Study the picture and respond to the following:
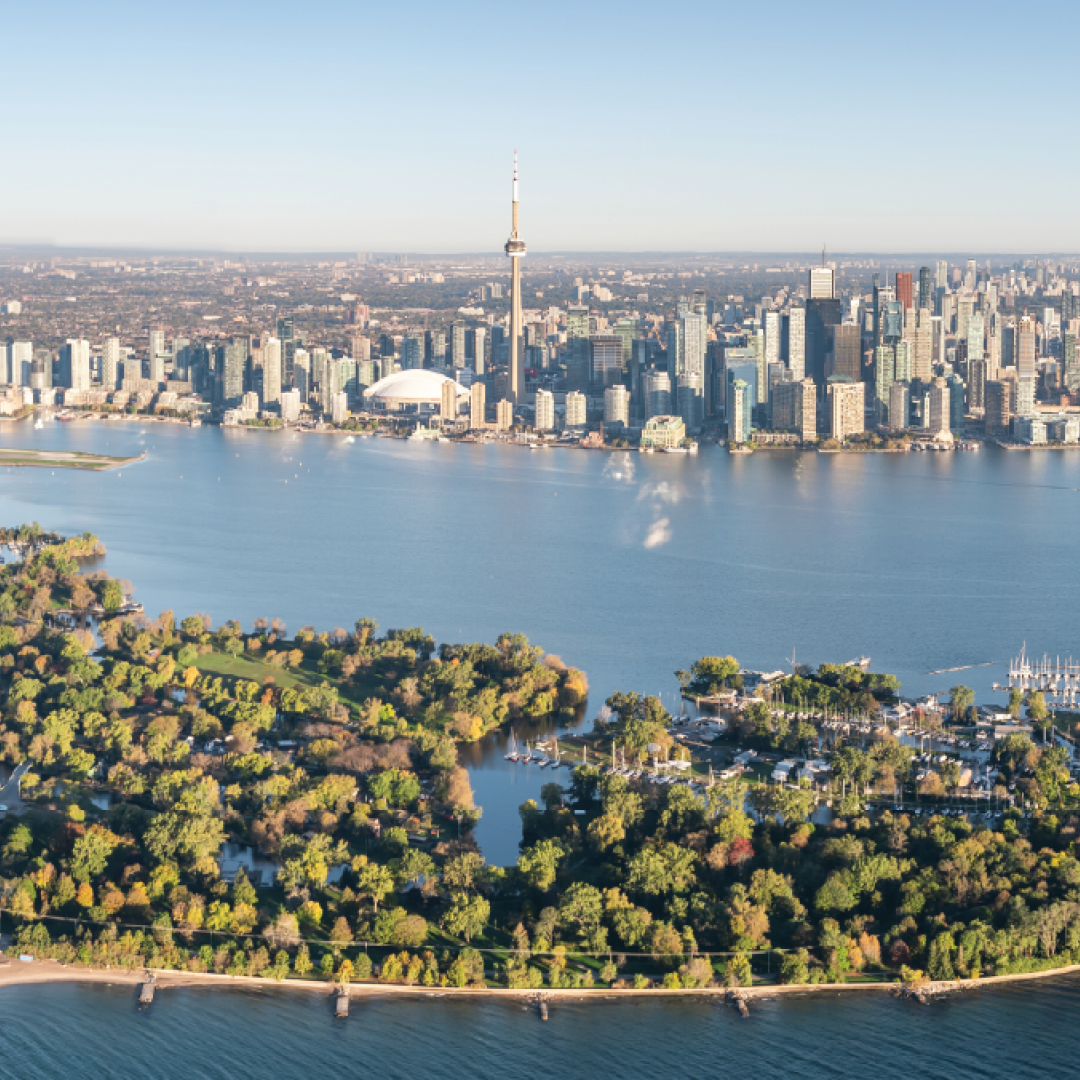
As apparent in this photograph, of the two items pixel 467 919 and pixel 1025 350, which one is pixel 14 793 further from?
pixel 1025 350

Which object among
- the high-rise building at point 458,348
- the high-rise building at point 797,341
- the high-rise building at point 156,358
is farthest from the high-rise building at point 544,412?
the high-rise building at point 156,358

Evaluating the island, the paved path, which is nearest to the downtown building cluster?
the island

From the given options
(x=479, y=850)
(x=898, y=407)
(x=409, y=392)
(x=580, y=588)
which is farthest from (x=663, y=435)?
(x=479, y=850)

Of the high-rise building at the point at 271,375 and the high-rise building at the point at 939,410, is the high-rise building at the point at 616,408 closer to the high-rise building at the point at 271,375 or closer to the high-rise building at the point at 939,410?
the high-rise building at the point at 939,410

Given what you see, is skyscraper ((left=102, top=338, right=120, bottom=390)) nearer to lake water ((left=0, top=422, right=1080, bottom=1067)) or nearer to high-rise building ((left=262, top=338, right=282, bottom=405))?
high-rise building ((left=262, top=338, right=282, bottom=405))

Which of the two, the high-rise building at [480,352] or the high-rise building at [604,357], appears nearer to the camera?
the high-rise building at [604,357]
